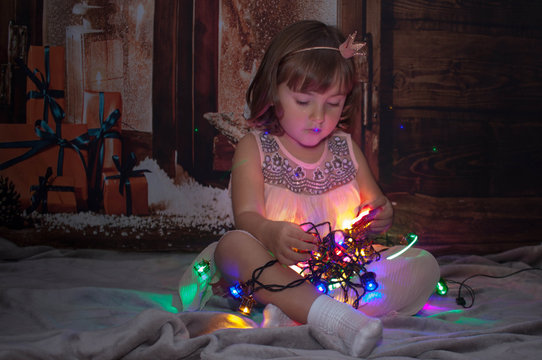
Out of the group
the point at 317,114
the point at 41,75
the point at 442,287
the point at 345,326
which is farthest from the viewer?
the point at 41,75

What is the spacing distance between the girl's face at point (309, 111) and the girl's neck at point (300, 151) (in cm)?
9

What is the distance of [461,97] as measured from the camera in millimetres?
2096

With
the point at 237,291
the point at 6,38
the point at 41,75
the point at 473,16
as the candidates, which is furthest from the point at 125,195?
the point at 473,16

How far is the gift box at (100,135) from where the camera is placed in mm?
2027

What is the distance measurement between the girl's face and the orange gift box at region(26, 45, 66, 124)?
1168 mm

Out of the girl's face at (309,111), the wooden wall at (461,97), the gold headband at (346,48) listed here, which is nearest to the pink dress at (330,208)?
the girl's face at (309,111)

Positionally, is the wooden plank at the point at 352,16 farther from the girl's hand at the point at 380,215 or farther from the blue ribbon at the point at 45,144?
the blue ribbon at the point at 45,144

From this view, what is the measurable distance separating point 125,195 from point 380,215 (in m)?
1.15

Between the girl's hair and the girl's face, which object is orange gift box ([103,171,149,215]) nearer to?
the girl's hair

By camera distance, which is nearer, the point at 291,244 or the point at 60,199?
the point at 291,244

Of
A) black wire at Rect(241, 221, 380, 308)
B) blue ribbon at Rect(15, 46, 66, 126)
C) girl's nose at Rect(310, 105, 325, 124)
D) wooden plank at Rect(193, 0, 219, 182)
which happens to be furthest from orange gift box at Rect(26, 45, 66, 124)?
black wire at Rect(241, 221, 380, 308)

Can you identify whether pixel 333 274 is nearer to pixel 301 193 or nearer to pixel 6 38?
pixel 301 193

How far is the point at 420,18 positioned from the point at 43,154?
169cm

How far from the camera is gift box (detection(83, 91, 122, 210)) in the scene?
2.03 metres
